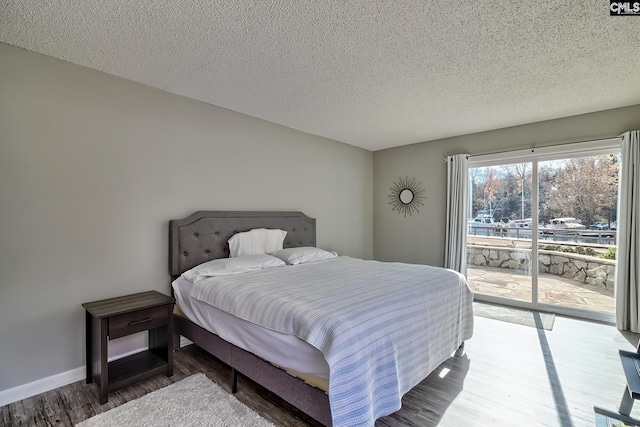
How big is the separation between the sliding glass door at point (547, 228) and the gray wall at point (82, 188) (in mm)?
3725

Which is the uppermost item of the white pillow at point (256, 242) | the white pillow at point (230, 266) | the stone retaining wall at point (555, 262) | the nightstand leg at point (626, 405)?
the white pillow at point (256, 242)

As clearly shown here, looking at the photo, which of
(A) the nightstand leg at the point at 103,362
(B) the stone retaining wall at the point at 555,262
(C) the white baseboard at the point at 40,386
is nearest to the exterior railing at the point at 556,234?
(B) the stone retaining wall at the point at 555,262

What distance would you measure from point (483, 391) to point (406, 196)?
3.47m

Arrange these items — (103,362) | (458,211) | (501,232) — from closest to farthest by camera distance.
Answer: (103,362) → (501,232) → (458,211)

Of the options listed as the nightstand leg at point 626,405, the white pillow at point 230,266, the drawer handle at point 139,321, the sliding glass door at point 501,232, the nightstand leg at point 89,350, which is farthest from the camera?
the sliding glass door at point 501,232

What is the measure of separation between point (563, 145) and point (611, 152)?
1.57 feet

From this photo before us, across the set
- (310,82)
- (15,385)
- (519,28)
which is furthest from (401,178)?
(15,385)

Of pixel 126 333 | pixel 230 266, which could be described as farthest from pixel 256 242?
pixel 126 333

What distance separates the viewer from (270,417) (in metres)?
1.94

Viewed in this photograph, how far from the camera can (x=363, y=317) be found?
1.75 metres

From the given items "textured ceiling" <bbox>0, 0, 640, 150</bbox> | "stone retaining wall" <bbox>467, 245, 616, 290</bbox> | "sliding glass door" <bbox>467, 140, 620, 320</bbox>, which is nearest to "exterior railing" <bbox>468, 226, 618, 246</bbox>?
"sliding glass door" <bbox>467, 140, 620, 320</bbox>

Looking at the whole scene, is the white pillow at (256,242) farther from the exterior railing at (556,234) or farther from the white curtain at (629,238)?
the white curtain at (629,238)

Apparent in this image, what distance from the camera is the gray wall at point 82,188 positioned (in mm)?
2174

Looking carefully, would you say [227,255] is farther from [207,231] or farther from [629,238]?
[629,238]
